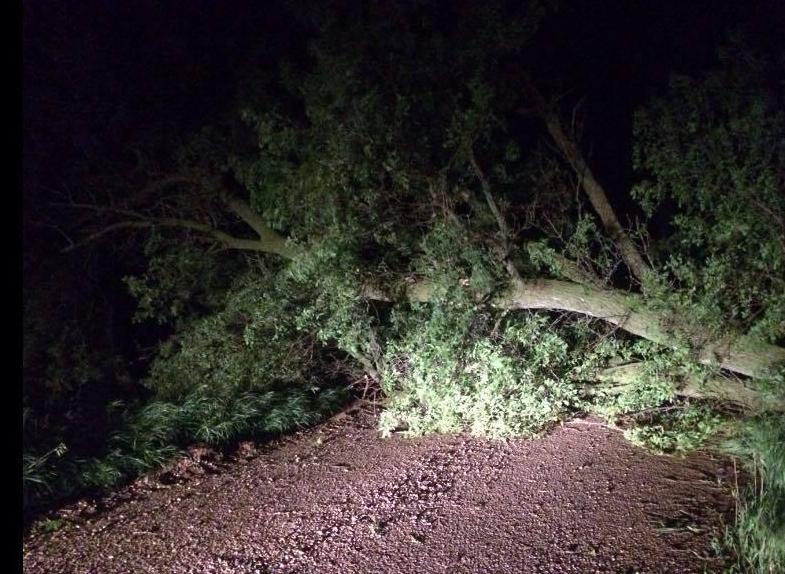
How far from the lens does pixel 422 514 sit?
19.0 ft

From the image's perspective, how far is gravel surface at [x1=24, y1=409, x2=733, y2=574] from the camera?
4887 mm

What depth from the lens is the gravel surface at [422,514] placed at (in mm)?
4887

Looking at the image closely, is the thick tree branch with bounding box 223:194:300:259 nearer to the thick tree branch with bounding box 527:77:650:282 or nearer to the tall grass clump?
the thick tree branch with bounding box 527:77:650:282

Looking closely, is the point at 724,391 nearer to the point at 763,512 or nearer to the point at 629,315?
the point at 629,315

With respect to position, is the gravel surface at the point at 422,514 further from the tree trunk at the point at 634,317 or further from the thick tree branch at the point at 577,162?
the thick tree branch at the point at 577,162

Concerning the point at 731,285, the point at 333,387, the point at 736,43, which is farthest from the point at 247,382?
the point at 736,43

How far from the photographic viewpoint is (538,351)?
756cm

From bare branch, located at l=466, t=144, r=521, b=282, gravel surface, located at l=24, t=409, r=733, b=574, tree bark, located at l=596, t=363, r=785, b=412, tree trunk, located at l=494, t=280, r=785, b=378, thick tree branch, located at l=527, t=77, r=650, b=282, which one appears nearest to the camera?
gravel surface, located at l=24, t=409, r=733, b=574

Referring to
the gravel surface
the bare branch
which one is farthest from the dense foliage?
the gravel surface

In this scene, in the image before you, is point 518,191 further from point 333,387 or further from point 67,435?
point 67,435

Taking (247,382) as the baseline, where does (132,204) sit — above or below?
above

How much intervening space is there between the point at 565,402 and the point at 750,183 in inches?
122

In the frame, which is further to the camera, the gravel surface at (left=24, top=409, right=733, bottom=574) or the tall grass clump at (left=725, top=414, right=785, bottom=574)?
the gravel surface at (left=24, top=409, right=733, bottom=574)

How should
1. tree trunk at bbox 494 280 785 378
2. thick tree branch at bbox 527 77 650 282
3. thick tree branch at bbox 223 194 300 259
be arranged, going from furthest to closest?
1. thick tree branch at bbox 223 194 300 259
2. thick tree branch at bbox 527 77 650 282
3. tree trunk at bbox 494 280 785 378
